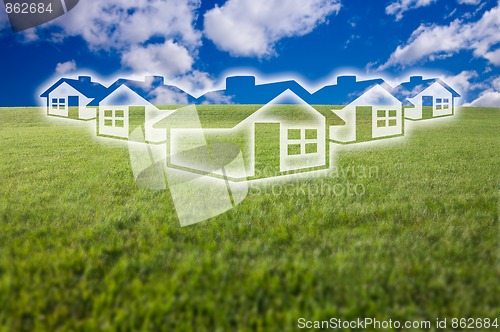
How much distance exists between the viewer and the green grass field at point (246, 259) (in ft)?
12.3

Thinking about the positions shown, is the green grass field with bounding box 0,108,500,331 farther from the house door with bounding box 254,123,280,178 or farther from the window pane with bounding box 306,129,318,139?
the window pane with bounding box 306,129,318,139

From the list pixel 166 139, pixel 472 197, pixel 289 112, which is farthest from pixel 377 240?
pixel 289 112

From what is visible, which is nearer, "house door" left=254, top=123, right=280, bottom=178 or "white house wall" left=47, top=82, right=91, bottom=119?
"house door" left=254, top=123, right=280, bottom=178

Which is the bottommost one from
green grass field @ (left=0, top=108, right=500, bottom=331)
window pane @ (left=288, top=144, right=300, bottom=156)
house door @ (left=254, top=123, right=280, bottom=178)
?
green grass field @ (left=0, top=108, right=500, bottom=331)

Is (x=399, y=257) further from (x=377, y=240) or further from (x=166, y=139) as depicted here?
(x=166, y=139)

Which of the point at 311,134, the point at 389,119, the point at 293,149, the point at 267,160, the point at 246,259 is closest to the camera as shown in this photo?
the point at 246,259

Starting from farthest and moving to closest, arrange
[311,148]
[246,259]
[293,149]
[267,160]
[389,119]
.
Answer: [389,119]
[311,148]
[293,149]
[267,160]
[246,259]

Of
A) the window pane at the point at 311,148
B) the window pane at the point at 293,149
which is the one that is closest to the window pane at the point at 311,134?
the window pane at the point at 311,148

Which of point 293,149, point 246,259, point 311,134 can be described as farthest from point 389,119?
point 246,259

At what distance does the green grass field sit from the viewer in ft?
12.3

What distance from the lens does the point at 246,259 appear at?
4.92 m

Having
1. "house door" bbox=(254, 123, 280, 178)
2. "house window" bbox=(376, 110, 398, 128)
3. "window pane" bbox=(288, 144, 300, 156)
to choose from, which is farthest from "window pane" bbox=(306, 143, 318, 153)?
"house window" bbox=(376, 110, 398, 128)

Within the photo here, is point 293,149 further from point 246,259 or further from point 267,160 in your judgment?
point 246,259

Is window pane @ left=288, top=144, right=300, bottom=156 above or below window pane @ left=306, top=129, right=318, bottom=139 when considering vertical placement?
below
